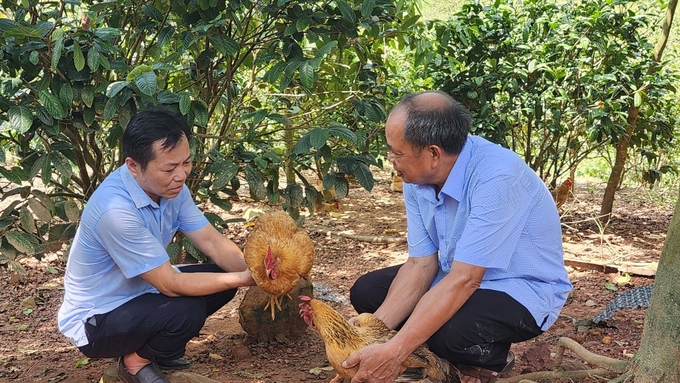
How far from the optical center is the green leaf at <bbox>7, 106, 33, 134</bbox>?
3283 mm

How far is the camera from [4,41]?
3.47 metres

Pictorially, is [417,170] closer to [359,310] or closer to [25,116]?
[359,310]

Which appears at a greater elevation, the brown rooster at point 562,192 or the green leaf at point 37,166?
the green leaf at point 37,166

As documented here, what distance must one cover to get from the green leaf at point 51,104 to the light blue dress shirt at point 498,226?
75.9 inches

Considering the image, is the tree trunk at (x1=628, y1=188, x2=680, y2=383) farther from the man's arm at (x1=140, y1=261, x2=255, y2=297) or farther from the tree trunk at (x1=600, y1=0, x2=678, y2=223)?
the tree trunk at (x1=600, y1=0, x2=678, y2=223)

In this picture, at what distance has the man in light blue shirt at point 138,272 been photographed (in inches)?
119

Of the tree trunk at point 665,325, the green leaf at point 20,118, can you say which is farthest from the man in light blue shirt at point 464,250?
the green leaf at point 20,118

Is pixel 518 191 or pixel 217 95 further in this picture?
pixel 217 95

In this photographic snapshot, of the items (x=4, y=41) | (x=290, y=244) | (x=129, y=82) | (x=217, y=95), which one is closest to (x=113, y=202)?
(x=129, y=82)

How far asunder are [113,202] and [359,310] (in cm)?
157

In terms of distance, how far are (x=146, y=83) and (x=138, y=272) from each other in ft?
3.23

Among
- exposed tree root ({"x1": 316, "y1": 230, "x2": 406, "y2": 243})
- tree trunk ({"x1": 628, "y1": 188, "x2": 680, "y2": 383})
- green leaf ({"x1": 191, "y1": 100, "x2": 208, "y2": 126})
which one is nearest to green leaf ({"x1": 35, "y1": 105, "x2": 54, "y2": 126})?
green leaf ({"x1": 191, "y1": 100, "x2": 208, "y2": 126})

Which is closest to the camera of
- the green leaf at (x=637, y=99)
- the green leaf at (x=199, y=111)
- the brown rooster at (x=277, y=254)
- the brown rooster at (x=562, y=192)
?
the brown rooster at (x=277, y=254)

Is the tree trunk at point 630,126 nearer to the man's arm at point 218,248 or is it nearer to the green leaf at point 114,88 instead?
the man's arm at point 218,248
